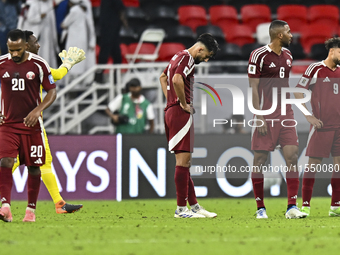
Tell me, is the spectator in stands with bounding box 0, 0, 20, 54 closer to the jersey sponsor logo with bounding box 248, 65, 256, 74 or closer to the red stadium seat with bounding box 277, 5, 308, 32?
the jersey sponsor logo with bounding box 248, 65, 256, 74

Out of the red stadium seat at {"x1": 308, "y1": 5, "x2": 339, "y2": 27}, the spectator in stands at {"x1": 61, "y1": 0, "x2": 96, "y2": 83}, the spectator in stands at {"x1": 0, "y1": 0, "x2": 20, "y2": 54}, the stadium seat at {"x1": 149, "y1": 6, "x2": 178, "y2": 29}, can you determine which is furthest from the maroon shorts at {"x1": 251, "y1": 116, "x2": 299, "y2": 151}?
the red stadium seat at {"x1": 308, "y1": 5, "x2": 339, "y2": 27}

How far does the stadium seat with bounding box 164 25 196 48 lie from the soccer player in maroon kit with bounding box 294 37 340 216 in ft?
22.0

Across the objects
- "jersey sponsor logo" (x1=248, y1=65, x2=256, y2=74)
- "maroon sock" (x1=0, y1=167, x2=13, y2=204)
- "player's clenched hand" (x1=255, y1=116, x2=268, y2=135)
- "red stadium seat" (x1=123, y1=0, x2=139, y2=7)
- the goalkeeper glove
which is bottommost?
"maroon sock" (x1=0, y1=167, x2=13, y2=204)

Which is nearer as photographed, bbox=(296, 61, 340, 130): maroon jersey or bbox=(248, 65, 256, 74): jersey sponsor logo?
bbox=(248, 65, 256, 74): jersey sponsor logo

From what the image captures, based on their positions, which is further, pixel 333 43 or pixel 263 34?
pixel 263 34

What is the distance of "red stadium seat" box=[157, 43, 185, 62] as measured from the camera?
12867 millimetres

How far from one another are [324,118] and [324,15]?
8596mm

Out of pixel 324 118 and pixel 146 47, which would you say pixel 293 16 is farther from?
pixel 324 118

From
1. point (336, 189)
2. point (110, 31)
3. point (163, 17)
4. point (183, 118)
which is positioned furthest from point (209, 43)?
point (163, 17)

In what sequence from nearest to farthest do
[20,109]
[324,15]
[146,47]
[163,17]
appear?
1. [20,109]
2. [146,47]
3. [163,17]
4. [324,15]

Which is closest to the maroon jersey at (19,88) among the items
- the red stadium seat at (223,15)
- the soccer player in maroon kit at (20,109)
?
the soccer player in maroon kit at (20,109)

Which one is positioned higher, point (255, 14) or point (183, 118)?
point (255, 14)

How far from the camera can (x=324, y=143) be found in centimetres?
699

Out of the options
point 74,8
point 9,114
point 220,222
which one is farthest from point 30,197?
point 74,8
